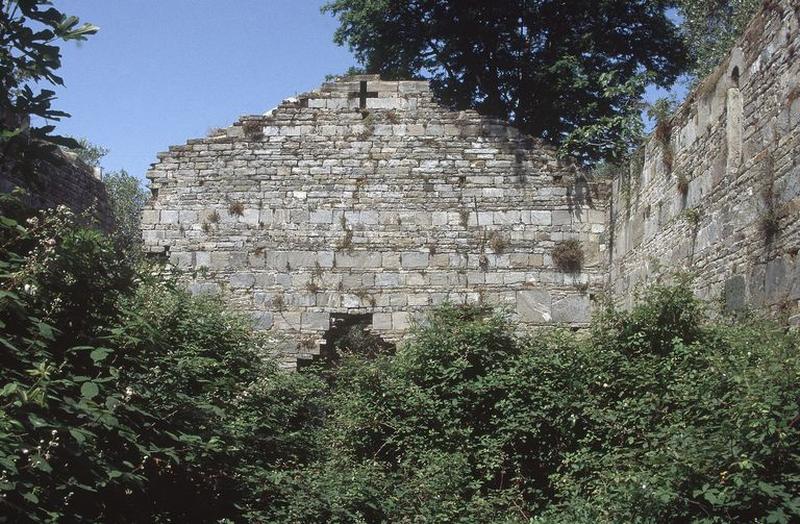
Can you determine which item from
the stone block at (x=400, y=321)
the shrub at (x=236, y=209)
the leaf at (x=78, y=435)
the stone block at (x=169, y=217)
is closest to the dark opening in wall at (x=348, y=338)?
the stone block at (x=400, y=321)

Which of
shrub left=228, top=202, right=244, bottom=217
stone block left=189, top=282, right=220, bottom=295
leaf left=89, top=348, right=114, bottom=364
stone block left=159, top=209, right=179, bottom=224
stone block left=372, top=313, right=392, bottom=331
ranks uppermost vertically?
shrub left=228, top=202, right=244, bottom=217

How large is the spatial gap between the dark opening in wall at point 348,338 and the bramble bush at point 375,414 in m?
2.04

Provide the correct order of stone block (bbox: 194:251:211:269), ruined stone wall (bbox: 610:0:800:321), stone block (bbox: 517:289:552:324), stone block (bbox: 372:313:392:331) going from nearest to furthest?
ruined stone wall (bbox: 610:0:800:321) < stone block (bbox: 517:289:552:324) < stone block (bbox: 372:313:392:331) < stone block (bbox: 194:251:211:269)

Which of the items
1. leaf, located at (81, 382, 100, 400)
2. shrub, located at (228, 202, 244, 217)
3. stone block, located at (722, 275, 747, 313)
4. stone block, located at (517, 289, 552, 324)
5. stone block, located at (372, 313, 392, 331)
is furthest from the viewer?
shrub, located at (228, 202, 244, 217)

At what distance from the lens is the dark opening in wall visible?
14.2 m

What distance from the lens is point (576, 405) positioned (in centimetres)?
929

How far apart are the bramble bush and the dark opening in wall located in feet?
6.70

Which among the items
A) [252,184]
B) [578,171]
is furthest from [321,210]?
[578,171]

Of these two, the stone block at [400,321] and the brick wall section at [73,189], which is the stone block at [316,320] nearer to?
the stone block at [400,321]

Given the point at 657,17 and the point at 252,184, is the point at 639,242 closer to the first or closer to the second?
the point at 252,184

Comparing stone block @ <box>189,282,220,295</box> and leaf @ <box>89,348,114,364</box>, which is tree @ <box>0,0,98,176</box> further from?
stone block @ <box>189,282,220,295</box>

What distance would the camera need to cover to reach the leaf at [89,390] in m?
6.18

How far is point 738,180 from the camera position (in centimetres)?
923

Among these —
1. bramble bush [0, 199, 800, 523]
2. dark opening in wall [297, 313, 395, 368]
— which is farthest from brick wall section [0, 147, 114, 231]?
bramble bush [0, 199, 800, 523]
